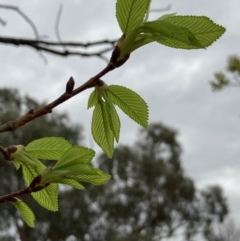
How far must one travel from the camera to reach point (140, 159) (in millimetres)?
6805

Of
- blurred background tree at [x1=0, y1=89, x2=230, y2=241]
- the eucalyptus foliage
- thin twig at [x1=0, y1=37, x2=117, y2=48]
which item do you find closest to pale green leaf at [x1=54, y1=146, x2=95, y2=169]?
the eucalyptus foliage

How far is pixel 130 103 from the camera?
0.22 m

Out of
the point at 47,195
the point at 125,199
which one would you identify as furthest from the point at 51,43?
the point at 125,199

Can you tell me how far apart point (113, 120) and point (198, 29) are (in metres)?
0.06

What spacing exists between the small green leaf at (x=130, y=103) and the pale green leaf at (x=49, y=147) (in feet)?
0.11

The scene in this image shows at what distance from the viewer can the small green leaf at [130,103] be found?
0.22m

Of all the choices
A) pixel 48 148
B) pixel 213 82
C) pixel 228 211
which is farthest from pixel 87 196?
pixel 48 148

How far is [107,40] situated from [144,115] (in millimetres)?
596

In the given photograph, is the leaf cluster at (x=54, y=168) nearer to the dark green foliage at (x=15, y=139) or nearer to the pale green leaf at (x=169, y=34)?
the pale green leaf at (x=169, y=34)

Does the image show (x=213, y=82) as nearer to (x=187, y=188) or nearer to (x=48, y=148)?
(x=48, y=148)

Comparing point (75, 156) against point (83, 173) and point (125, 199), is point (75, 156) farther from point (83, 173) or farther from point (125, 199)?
point (125, 199)

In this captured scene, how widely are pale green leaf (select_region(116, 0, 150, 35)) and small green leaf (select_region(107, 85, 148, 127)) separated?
0.03m

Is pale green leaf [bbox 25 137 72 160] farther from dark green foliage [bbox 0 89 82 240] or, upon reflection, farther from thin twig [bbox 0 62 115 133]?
dark green foliage [bbox 0 89 82 240]

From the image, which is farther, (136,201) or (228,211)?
(228,211)
